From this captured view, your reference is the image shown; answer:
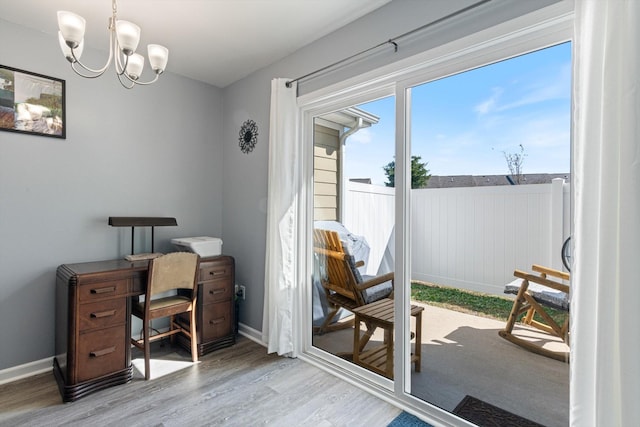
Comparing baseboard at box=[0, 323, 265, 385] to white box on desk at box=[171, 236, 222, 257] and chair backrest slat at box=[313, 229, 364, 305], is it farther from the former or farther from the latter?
chair backrest slat at box=[313, 229, 364, 305]

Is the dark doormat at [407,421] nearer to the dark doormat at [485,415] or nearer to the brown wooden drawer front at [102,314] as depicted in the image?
the dark doormat at [485,415]

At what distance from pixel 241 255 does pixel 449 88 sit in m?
2.46

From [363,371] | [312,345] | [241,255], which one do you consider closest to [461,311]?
[363,371]

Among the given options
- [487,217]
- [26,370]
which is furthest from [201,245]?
[487,217]

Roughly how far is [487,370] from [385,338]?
68 cm

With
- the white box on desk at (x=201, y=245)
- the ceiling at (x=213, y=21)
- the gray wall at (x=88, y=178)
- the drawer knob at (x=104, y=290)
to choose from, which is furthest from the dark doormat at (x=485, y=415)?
the gray wall at (x=88, y=178)

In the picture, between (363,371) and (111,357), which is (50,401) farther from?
(363,371)

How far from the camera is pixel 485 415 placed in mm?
1852

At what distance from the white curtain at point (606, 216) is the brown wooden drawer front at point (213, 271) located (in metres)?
2.54

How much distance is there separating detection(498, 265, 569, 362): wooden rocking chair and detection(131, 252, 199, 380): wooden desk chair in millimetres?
2235

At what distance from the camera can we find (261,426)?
6.37 feet

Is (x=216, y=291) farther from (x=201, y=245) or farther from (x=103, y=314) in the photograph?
(x=103, y=314)

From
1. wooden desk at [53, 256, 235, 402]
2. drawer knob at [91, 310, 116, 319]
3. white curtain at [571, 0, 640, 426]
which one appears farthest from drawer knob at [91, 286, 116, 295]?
white curtain at [571, 0, 640, 426]

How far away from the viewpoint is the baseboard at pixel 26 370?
2.40 metres
